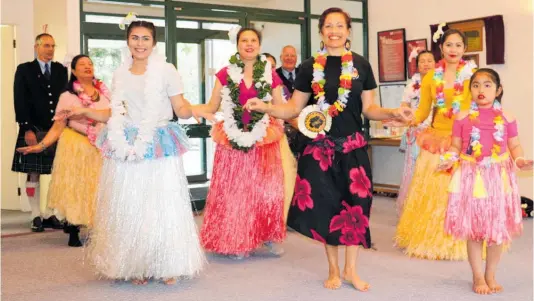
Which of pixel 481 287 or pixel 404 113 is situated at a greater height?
pixel 404 113

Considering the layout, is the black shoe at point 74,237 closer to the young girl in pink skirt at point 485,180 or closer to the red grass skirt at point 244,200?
the red grass skirt at point 244,200

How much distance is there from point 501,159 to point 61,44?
4.83m

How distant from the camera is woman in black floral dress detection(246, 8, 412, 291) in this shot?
3.79 meters

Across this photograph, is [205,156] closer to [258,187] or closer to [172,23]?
[172,23]

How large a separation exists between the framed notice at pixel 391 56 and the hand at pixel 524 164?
471 cm

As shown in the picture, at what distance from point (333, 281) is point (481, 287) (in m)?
0.83

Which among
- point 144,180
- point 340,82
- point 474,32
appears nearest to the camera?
point 340,82

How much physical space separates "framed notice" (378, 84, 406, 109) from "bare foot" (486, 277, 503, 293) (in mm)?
4624

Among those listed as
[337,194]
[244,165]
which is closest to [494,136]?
[337,194]

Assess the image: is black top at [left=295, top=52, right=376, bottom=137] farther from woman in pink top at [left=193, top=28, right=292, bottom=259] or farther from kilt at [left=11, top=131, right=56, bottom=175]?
kilt at [left=11, top=131, right=56, bottom=175]

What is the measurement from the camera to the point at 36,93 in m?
6.32

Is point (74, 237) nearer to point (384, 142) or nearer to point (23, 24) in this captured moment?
point (23, 24)

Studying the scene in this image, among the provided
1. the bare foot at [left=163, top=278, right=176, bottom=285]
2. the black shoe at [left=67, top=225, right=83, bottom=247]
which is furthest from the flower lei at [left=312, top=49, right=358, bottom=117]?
the black shoe at [left=67, top=225, right=83, bottom=247]

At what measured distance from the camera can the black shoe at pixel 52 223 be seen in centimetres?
625
